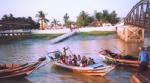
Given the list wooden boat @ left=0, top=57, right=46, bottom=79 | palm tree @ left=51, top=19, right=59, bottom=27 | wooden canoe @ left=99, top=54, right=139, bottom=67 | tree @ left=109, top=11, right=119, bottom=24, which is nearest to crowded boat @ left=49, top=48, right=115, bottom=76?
wooden canoe @ left=99, top=54, right=139, bottom=67

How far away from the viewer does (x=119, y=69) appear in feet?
118

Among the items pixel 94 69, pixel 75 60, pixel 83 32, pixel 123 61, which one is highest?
pixel 75 60

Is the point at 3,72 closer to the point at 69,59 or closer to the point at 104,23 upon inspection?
the point at 69,59

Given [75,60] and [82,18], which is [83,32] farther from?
[75,60]

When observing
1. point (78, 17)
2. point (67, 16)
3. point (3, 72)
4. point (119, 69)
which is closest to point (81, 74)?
point (119, 69)

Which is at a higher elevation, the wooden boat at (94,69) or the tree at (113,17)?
the tree at (113,17)

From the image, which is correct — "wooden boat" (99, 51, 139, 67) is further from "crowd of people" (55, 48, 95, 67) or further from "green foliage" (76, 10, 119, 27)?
"green foliage" (76, 10, 119, 27)

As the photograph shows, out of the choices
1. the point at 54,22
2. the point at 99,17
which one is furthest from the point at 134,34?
the point at 54,22

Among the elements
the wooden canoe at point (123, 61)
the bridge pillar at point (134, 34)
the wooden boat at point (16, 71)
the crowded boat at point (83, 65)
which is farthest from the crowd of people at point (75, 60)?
the bridge pillar at point (134, 34)

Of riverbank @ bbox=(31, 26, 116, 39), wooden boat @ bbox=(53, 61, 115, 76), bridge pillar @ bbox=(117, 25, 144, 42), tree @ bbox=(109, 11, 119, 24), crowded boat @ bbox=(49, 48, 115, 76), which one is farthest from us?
tree @ bbox=(109, 11, 119, 24)

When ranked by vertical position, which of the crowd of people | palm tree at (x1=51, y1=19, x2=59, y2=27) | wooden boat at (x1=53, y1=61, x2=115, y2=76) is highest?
→ palm tree at (x1=51, y1=19, x2=59, y2=27)

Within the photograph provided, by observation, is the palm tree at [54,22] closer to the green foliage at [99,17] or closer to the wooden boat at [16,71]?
the green foliage at [99,17]

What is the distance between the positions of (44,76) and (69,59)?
128 inches

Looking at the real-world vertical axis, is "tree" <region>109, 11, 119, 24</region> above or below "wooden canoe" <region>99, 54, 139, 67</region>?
above
